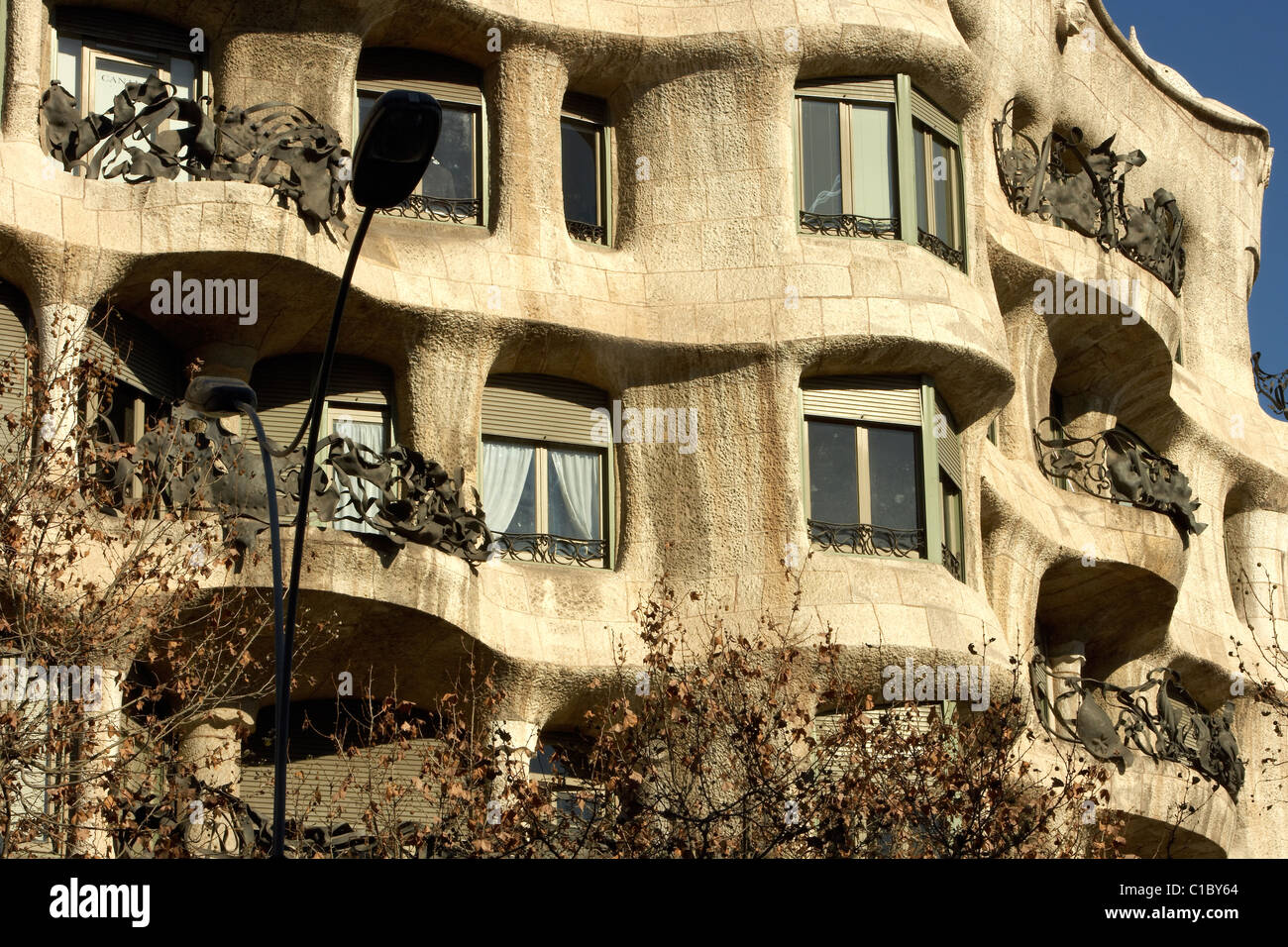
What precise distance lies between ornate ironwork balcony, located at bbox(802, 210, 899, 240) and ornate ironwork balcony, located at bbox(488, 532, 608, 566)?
415 centimetres

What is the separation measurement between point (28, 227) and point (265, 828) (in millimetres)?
6003

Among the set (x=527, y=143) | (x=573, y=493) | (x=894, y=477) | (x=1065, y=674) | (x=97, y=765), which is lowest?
(x=97, y=765)

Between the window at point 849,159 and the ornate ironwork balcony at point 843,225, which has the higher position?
the window at point 849,159

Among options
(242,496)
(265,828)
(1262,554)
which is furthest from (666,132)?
(1262,554)

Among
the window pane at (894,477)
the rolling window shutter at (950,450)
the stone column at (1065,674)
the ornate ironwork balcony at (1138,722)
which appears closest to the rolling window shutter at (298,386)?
the window pane at (894,477)

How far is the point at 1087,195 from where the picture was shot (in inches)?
1204

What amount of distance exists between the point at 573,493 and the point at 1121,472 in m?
8.01

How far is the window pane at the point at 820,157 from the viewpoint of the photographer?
86.1 ft

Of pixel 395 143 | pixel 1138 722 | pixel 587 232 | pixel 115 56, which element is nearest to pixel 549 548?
pixel 587 232

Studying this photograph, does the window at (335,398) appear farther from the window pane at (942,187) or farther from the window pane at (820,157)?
the window pane at (942,187)

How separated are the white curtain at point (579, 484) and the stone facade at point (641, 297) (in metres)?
0.31

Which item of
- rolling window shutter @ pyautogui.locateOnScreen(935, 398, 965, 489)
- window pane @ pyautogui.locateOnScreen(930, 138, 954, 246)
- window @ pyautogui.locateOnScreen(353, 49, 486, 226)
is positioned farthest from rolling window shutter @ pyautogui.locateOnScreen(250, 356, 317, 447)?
window pane @ pyautogui.locateOnScreen(930, 138, 954, 246)

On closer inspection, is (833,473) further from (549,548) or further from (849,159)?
A: (849,159)

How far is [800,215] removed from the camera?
Answer: 2611 centimetres
